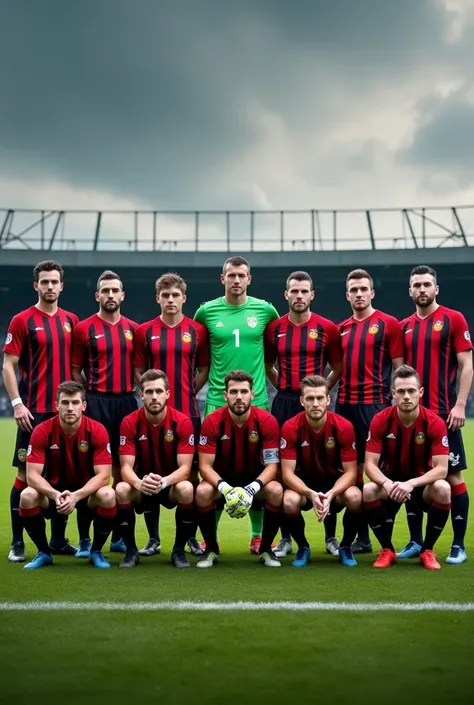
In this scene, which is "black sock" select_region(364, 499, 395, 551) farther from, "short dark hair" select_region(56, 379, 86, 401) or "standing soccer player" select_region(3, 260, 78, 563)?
"standing soccer player" select_region(3, 260, 78, 563)

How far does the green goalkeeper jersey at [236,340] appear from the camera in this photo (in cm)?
576

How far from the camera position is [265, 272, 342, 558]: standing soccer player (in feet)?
18.5

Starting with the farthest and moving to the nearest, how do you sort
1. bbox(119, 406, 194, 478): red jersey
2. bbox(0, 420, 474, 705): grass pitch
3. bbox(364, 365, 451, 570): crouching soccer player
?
bbox(119, 406, 194, 478): red jersey
bbox(364, 365, 451, 570): crouching soccer player
bbox(0, 420, 474, 705): grass pitch

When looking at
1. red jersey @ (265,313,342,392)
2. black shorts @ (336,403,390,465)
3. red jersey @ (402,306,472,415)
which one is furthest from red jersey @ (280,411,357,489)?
red jersey @ (402,306,472,415)

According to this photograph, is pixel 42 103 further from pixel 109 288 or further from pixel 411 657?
pixel 411 657

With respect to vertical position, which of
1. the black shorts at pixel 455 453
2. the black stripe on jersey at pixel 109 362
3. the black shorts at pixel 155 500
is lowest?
the black shorts at pixel 155 500

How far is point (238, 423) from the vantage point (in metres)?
5.27

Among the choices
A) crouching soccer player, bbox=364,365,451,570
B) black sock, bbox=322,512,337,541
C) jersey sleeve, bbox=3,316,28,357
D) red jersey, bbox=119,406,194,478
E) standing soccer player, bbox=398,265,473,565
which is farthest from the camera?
black sock, bbox=322,512,337,541

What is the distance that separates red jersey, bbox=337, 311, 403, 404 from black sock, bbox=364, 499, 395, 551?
0.82 metres

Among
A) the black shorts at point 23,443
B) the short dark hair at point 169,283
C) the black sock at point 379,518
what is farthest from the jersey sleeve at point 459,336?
the black shorts at point 23,443

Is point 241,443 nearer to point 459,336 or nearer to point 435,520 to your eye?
point 435,520

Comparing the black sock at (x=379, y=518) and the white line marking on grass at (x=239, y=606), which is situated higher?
the black sock at (x=379, y=518)

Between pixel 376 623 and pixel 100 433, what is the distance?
2221mm

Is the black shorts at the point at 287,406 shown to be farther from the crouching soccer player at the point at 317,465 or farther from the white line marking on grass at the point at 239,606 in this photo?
the white line marking on grass at the point at 239,606
